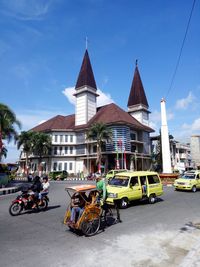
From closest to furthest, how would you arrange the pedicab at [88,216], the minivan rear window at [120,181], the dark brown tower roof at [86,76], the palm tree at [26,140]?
the pedicab at [88,216] → the minivan rear window at [120,181] → the palm tree at [26,140] → the dark brown tower roof at [86,76]

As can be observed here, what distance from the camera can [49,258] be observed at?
16.1ft

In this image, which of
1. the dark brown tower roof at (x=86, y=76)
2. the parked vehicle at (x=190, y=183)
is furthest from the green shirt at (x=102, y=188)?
the dark brown tower roof at (x=86, y=76)

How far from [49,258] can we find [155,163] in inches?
2262

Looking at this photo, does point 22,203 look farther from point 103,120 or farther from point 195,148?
point 195,148

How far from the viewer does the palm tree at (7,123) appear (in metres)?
24.6

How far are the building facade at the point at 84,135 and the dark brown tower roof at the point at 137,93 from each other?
1.03 feet

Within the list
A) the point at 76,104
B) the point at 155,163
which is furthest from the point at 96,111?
the point at 155,163

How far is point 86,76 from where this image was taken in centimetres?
5416

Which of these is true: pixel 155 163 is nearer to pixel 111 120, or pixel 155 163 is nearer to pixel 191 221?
pixel 111 120

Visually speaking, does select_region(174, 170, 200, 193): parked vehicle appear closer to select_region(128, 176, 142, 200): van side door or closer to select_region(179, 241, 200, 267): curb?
select_region(128, 176, 142, 200): van side door

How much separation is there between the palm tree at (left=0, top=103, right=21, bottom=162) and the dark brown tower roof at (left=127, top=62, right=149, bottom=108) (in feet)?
125

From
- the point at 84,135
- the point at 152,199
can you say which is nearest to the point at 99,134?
the point at 84,135

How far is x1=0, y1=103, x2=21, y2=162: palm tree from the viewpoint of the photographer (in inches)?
969

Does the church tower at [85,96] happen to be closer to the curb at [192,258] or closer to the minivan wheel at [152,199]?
the minivan wheel at [152,199]
